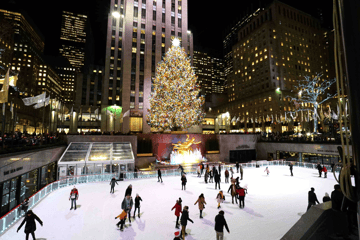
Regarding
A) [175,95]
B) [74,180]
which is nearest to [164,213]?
[74,180]

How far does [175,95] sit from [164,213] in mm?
20183

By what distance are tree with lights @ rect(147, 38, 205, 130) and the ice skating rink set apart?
1400 cm

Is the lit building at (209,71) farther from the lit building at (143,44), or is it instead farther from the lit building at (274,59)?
the lit building at (143,44)

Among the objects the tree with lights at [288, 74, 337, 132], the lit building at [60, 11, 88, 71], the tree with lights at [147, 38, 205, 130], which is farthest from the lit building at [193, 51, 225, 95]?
the tree with lights at [147, 38, 205, 130]

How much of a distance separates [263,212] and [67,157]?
1911cm

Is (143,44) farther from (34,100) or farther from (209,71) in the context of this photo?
(209,71)

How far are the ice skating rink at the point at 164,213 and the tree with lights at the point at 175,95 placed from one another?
14002 millimetres

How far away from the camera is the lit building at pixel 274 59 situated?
73.5 meters

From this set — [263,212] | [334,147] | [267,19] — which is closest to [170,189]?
[263,212]

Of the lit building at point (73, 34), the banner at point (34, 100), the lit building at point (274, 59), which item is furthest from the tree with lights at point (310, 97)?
the lit building at point (73, 34)

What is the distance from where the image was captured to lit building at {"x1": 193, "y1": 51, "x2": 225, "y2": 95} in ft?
494

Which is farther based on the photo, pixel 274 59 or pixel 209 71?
pixel 209 71

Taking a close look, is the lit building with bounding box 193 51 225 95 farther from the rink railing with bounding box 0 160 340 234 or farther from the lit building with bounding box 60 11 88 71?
the rink railing with bounding box 0 160 340 234

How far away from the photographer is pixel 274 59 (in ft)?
250
